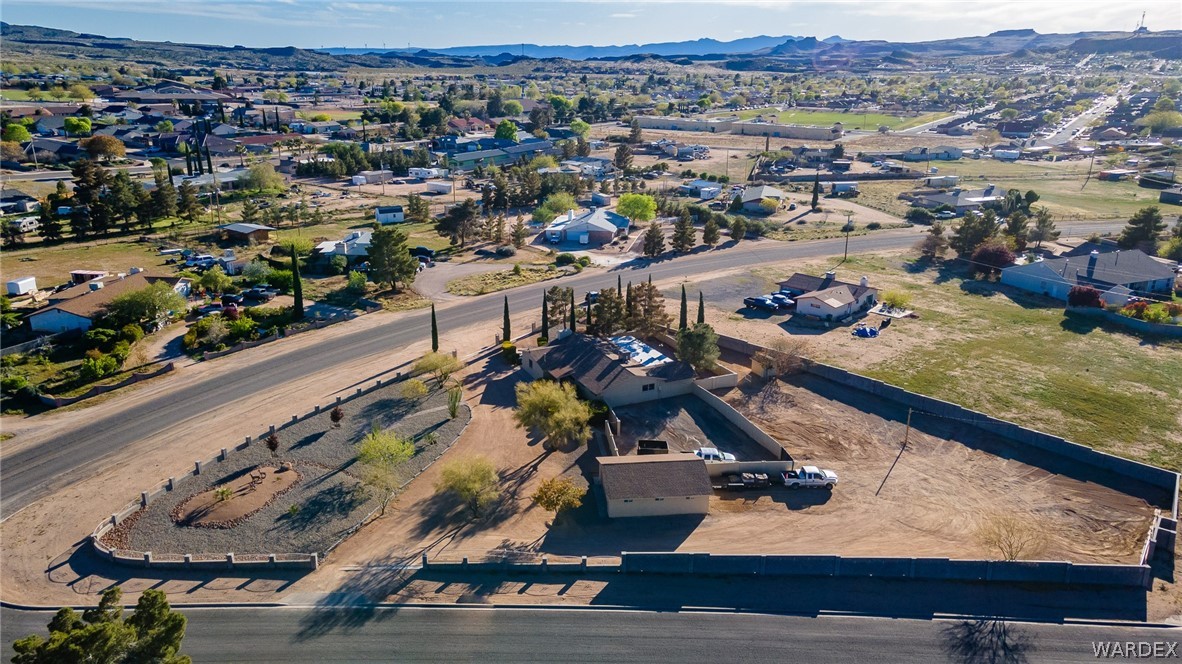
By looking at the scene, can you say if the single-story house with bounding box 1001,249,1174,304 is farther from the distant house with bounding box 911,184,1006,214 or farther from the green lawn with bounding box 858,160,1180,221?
the green lawn with bounding box 858,160,1180,221

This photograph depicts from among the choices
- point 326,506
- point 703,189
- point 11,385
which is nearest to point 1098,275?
point 703,189

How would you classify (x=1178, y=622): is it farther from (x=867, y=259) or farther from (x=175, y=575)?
(x=867, y=259)

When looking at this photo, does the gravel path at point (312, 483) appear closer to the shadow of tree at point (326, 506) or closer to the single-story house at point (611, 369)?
the shadow of tree at point (326, 506)

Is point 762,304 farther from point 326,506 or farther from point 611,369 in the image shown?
point 326,506

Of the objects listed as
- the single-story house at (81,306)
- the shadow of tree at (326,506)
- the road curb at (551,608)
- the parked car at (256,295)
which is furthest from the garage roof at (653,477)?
the single-story house at (81,306)

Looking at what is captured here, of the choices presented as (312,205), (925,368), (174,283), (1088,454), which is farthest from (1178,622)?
(312,205)

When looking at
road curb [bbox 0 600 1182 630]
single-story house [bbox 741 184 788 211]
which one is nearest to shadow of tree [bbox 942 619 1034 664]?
road curb [bbox 0 600 1182 630]
